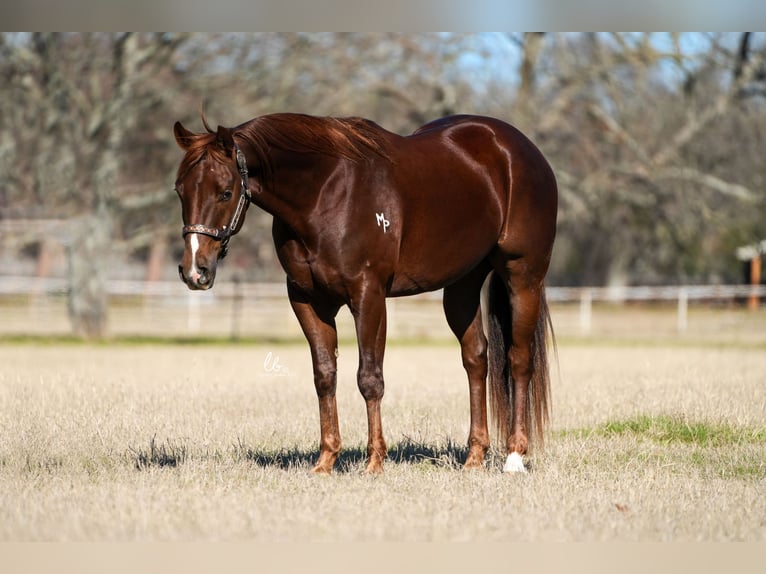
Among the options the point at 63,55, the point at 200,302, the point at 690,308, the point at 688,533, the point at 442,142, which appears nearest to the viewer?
the point at 688,533

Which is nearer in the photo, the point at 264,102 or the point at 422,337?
the point at 264,102

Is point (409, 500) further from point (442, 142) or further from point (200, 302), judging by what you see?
point (200, 302)

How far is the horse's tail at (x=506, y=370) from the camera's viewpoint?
7320mm

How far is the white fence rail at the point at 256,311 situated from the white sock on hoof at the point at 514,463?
63.0 feet

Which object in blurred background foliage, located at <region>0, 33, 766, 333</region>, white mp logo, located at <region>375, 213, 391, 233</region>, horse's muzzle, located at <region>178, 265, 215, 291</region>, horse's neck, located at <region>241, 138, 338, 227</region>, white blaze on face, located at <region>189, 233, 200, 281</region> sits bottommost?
horse's muzzle, located at <region>178, 265, 215, 291</region>

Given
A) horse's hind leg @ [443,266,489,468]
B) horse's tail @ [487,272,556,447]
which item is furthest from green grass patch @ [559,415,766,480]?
horse's hind leg @ [443,266,489,468]

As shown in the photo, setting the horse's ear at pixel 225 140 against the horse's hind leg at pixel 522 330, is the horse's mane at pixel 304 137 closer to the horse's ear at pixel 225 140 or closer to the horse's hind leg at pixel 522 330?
the horse's ear at pixel 225 140

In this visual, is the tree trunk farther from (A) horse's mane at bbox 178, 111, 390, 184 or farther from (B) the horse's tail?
(A) horse's mane at bbox 178, 111, 390, 184

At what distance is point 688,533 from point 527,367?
232 centimetres

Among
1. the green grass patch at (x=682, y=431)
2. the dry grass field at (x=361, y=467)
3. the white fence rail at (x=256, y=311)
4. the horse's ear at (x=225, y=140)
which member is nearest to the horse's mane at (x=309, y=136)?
the horse's ear at (x=225, y=140)

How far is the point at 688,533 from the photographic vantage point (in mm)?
5109

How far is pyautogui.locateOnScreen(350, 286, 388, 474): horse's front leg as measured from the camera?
627cm

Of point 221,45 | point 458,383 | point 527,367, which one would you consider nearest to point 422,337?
point 221,45

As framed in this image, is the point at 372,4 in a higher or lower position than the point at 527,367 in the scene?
higher
